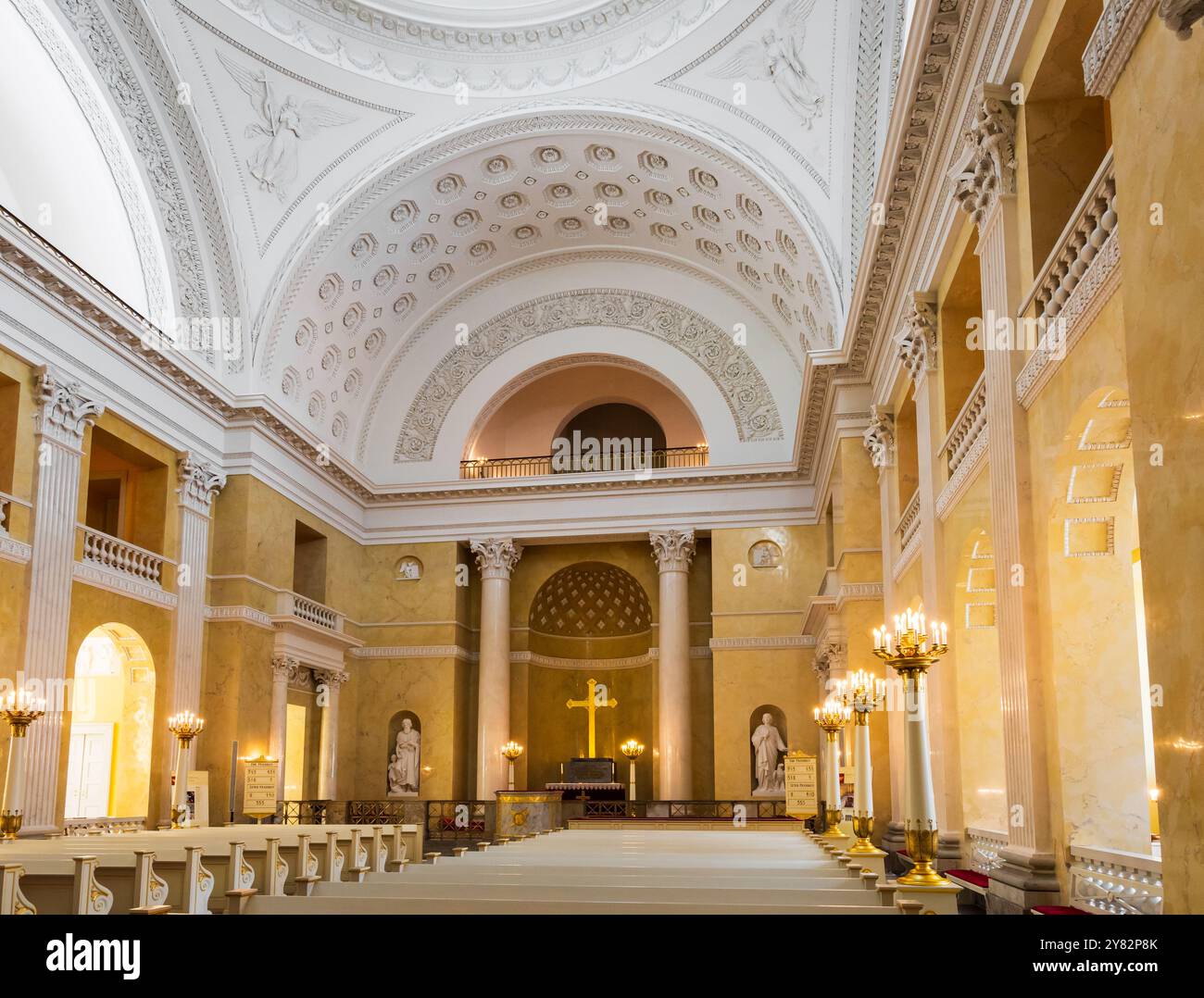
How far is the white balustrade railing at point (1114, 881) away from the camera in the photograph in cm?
703

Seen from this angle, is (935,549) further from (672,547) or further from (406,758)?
(406,758)

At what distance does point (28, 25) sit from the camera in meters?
17.4

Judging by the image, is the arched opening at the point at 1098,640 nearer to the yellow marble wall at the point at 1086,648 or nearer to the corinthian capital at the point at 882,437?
the yellow marble wall at the point at 1086,648

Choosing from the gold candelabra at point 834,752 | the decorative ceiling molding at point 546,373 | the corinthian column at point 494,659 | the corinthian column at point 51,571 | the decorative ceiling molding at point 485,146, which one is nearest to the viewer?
the gold candelabra at point 834,752

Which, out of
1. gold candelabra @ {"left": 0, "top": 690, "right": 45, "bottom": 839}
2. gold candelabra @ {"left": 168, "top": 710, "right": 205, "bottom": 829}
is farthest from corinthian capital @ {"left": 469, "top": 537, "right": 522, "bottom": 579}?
gold candelabra @ {"left": 0, "top": 690, "right": 45, "bottom": 839}

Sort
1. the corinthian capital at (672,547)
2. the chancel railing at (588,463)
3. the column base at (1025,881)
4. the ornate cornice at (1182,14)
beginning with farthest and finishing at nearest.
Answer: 1. the chancel railing at (588,463)
2. the corinthian capital at (672,547)
3. the column base at (1025,881)
4. the ornate cornice at (1182,14)

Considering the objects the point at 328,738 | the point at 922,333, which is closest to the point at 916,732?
the point at 922,333

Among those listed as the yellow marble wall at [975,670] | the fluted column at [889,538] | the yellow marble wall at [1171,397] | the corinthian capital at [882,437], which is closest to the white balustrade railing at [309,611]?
the fluted column at [889,538]

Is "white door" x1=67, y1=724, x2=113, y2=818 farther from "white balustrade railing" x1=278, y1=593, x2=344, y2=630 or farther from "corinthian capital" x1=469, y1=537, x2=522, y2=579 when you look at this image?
"corinthian capital" x1=469, y1=537, x2=522, y2=579

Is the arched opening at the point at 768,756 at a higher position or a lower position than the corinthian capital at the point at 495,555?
lower

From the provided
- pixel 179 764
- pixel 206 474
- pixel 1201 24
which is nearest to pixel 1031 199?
pixel 1201 24

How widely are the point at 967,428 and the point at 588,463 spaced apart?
19245mm

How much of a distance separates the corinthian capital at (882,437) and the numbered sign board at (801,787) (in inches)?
191
